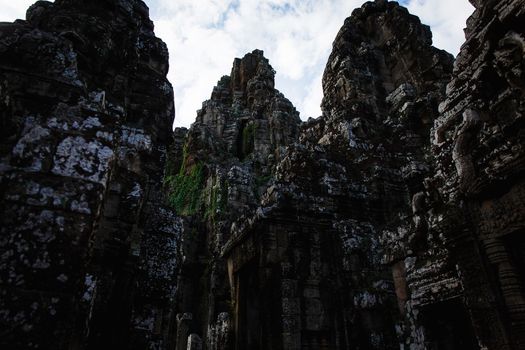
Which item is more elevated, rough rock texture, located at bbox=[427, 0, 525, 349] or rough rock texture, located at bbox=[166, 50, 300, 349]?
rough rock texture, located at bbox=[166, 50, 300, 349]

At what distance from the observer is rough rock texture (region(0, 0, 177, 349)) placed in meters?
2.18

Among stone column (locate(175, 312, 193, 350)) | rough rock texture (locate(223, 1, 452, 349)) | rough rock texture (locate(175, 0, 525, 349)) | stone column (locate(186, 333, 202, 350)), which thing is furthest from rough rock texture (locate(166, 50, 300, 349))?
rough rock texture (locate(175, 0, 525, 349))

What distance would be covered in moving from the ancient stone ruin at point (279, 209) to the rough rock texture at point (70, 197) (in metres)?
0.01

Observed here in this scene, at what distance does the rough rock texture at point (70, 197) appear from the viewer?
218 cm

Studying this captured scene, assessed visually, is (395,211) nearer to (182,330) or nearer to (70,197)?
(70,197)

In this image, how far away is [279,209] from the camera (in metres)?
A: 7.05

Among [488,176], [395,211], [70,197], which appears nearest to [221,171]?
[395,211]

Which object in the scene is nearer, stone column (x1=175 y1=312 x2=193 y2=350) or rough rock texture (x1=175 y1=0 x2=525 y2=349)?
rough rock texture (x1=175 y1=0 x2=525 y2=349)

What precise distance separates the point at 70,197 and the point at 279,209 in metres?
4.88

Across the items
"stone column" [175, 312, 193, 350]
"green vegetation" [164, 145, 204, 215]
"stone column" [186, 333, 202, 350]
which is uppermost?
"green vegetation" [164, 145, 204, 215]

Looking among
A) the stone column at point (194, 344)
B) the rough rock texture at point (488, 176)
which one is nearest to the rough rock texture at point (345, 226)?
the rough rock texture at point (488, 176)

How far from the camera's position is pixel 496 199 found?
11.4 feet

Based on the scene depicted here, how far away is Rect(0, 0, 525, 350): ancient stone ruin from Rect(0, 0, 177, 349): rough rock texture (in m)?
0.01

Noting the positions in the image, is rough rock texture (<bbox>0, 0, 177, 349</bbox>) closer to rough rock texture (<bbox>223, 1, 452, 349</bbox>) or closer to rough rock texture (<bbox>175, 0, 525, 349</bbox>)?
rough rock texture (<bbox>223, 1, 452, 349</bbox>)
